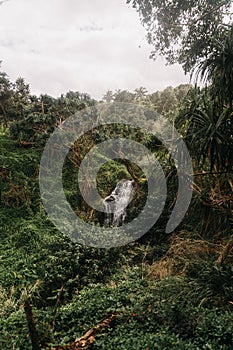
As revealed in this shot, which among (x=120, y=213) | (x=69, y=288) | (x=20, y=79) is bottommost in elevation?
(x=69, y=288)

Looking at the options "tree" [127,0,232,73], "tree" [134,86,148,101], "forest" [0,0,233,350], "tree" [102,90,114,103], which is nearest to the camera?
"forest" [0,0,233,350]

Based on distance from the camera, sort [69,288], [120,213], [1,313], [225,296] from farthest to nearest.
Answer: [120,213]
[69,288]
[1,313]
[225,296]

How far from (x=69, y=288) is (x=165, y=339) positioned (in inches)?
96.1

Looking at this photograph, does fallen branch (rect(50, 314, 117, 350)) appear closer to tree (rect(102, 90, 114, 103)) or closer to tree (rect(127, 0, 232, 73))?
tree (rect(127, 0, 232, 73))

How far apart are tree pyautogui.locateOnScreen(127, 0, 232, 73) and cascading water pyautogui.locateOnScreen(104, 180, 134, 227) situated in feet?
10.2

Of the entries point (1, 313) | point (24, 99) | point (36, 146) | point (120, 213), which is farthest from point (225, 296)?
point (24, 99)

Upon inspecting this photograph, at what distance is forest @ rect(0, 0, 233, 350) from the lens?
331 cm

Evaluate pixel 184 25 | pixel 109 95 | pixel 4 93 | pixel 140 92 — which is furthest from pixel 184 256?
pixel 109 95

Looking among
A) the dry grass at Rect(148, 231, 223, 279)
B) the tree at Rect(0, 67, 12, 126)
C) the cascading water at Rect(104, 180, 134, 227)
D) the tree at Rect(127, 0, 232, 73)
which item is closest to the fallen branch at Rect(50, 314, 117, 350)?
the dry grass at Rect(148, 231, 223, 279)

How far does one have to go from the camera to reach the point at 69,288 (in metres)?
5.04

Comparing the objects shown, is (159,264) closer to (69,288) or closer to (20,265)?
(69,288)

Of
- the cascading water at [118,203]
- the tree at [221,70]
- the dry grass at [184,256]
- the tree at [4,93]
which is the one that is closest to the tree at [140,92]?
the tree at [4,93]

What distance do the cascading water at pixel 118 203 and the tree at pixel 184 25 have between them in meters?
3.11

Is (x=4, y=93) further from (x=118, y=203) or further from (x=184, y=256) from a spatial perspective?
(x=184, y=256)
